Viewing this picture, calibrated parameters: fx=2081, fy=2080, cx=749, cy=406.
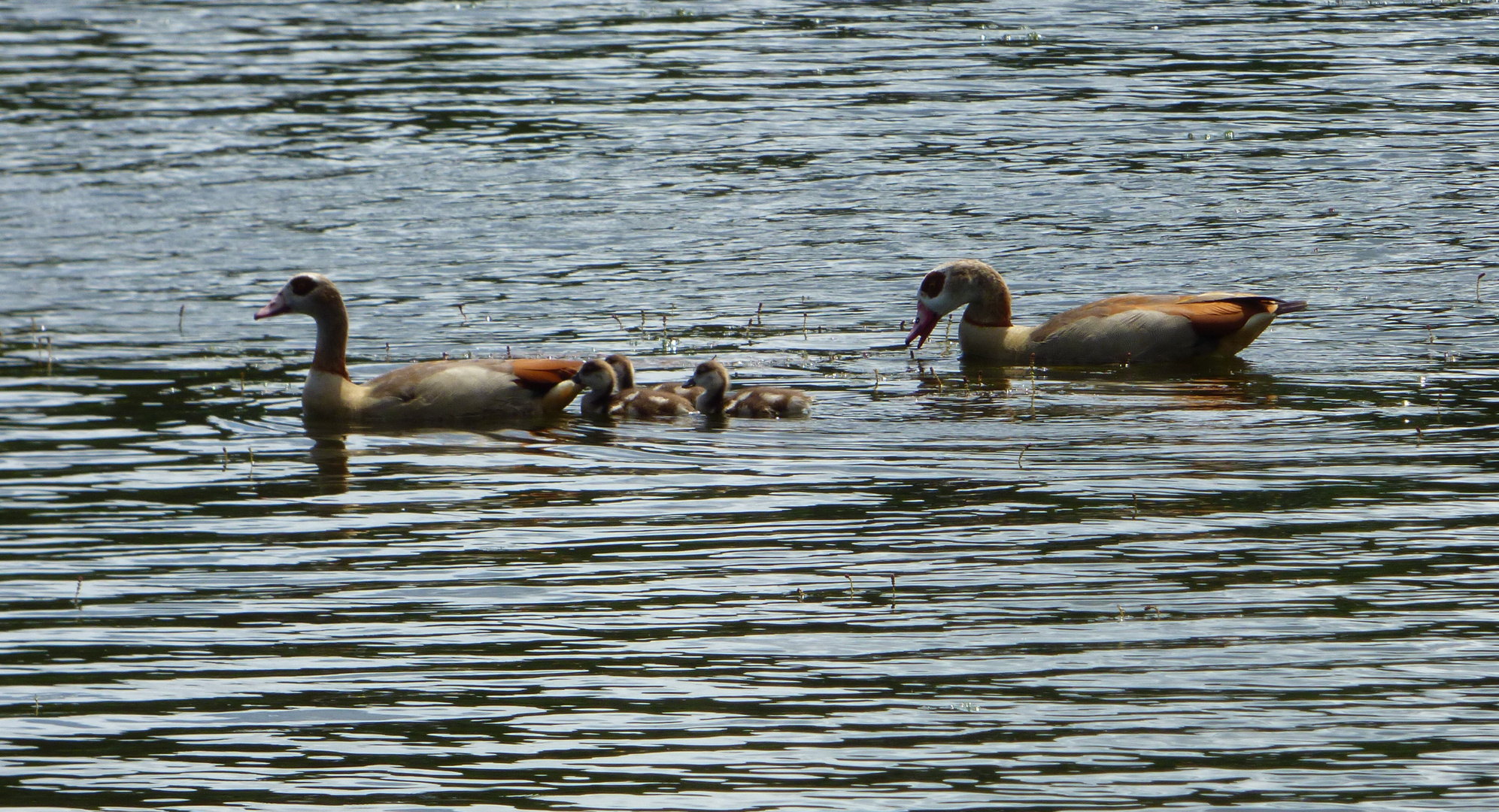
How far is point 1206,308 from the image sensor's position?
1398 centimetres

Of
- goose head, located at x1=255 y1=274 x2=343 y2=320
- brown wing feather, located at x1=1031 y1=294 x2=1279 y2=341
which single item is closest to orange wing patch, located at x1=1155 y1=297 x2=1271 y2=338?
brown wing feather, located at x1=1031 y1=294 x2=1279 y2=341

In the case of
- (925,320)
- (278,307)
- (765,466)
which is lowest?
(765,466)

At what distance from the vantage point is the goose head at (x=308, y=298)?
526 inches

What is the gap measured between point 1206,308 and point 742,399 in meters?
3.51

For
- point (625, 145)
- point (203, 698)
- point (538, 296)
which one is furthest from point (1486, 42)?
point (203, 698)

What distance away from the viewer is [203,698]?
7027 millimetres

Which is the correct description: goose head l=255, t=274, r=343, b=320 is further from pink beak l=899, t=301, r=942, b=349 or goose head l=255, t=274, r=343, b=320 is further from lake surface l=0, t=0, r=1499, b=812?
pink beak l=899, t=301, r=942, b=349

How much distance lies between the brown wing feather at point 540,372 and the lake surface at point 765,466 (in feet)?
1.38

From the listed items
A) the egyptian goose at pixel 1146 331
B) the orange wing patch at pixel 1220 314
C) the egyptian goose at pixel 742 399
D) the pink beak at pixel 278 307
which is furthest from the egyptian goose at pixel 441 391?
the orange wing patch at pixel 1220 314

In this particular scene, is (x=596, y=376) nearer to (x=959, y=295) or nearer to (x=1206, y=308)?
(x=959, y=295)

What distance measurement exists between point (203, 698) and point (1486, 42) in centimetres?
2529

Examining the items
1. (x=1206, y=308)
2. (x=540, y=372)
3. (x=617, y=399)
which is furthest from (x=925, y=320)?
(x=540, y=372)

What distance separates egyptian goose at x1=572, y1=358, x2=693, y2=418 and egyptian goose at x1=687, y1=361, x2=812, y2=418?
160mm

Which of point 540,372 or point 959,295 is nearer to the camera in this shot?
point 540,372
